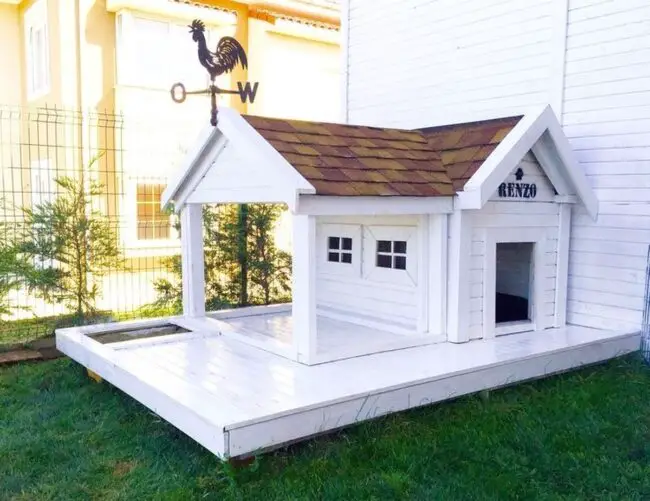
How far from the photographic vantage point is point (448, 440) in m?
3.96

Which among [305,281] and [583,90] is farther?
[583,90]

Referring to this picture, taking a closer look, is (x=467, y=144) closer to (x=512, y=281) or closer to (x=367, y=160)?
(x=367, y=160)

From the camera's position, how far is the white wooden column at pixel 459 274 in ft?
16.7

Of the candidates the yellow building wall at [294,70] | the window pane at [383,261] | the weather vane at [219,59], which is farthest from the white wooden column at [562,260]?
the yellow building wall at [294,70]

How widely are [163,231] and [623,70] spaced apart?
870cm

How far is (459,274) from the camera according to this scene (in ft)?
16.8

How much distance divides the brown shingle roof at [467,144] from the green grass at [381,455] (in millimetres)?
1851

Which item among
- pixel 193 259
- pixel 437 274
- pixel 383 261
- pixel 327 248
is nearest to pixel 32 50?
pixel 193 259

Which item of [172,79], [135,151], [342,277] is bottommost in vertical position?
[342,277]

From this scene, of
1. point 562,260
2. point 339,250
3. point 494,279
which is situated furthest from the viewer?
point 339,250

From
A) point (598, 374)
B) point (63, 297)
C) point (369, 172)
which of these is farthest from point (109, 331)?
point (598, 374)

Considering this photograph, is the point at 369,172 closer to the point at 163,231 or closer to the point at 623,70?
the point at 623,70

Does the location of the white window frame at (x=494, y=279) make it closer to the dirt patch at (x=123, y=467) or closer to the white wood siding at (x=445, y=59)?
the white wood siding at (x=445, y=59)

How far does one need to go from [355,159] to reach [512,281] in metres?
2.69
